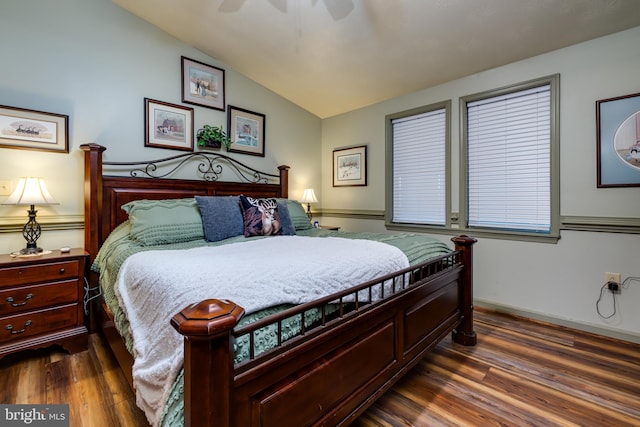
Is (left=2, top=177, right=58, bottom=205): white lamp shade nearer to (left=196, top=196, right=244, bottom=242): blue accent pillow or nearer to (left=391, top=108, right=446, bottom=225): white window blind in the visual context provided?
(left=196, top=196, right=244, bottom=242): blue accent pillow

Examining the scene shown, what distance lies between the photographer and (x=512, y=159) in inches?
112

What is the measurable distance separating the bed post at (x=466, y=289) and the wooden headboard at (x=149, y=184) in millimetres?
2268

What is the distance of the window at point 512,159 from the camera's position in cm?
263

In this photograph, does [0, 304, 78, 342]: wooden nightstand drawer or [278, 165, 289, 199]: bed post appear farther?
[278, 165, 289, 199]: bed post

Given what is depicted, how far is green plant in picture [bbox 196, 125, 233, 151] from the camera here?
10.4 feet

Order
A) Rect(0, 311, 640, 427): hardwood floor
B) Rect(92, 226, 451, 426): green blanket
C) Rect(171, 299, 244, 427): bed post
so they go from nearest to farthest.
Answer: Rect(171, 299, 244, 427): bed post → Rect(92, 226, 451, 426): green blanket → Rect(0, 311, 640, 427): hardwood floor

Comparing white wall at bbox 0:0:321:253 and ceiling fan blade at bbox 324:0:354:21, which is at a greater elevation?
ceiling fan blade at bbox 324:0:354:21

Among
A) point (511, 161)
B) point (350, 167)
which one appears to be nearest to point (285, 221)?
point (350, 167)

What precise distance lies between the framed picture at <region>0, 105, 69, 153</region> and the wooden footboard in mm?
2528

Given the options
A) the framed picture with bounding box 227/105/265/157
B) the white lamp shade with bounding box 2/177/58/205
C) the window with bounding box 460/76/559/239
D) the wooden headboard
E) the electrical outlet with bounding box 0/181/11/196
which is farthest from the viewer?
the framed picture with bounding box 227/105/265/157


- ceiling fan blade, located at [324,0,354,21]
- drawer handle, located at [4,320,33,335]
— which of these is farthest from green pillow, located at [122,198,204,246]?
ceiling fan blade, located at [324,0,354,21]

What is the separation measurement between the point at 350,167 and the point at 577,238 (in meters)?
2.50

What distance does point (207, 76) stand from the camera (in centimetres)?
326

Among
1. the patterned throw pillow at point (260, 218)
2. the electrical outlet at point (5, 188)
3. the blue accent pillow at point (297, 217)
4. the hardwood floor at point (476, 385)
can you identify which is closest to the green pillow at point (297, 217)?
the blue accent pillow at point (297, 217)
